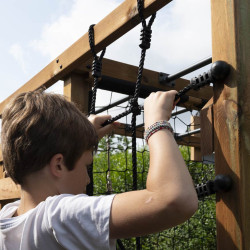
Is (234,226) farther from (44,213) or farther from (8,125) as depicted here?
(8,125)

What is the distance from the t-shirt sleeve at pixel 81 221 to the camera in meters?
1.03

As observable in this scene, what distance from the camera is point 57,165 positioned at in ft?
3.89

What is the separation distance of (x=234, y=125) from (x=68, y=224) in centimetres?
51

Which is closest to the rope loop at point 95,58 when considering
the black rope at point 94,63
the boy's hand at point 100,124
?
the black rope at point 94,63

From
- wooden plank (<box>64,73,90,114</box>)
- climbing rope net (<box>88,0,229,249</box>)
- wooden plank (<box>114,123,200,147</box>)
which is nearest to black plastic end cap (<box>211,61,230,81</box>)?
climbing rope net (<box>88,0,229,249</box>)

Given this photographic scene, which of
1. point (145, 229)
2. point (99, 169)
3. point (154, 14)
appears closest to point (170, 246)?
point (99, 169)

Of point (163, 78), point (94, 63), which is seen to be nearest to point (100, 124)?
point (94, 63)

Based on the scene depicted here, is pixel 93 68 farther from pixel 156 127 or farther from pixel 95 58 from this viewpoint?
pixel 156 127

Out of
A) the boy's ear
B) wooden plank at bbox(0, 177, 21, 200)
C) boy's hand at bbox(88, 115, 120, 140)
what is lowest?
the boy's ear

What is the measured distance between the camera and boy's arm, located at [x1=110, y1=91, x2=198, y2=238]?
965mm

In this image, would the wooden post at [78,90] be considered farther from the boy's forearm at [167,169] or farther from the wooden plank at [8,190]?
the boy's forearm at [167,169]

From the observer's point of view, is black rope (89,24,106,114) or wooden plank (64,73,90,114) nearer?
black rope (89,24,106,114)

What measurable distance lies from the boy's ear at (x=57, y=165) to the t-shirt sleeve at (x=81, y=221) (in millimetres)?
111

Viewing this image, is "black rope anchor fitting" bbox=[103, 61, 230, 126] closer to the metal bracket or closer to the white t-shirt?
the white t-shirt
